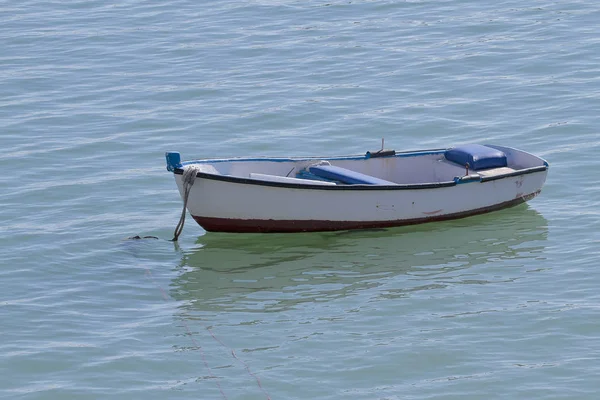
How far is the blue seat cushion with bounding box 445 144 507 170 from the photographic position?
57.3 feet

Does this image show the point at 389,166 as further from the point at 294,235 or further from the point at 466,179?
the point at 294,235

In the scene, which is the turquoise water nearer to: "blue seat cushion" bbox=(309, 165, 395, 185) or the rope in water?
the rope in water

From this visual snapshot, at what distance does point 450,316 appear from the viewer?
1358 centimetres

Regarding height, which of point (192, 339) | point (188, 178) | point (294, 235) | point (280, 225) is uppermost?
point (188, 178)

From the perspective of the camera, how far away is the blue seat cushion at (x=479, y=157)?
17469 mm

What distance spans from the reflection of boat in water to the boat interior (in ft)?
2.36

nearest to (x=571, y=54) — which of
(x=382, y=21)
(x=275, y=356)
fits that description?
(x=382, y=21)

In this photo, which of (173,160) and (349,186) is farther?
(349,186)

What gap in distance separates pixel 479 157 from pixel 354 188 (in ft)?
7.59

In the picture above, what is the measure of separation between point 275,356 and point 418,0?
64.0 feet

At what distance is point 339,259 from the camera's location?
51.6 feet

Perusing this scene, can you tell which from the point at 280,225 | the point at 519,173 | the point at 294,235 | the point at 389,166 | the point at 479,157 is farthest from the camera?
the point at 389,166

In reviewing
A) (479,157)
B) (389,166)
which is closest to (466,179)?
(479,157)

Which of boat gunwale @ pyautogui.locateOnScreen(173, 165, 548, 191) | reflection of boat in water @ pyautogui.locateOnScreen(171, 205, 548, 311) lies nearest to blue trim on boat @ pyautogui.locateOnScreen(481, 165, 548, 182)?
boat gunwale @ pyautogui.locateOnScreen(173, 165, 548, 191)
